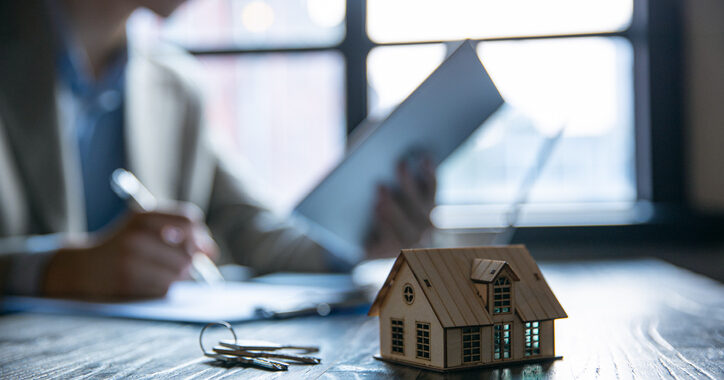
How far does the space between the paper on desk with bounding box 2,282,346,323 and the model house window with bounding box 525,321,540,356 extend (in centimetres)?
41

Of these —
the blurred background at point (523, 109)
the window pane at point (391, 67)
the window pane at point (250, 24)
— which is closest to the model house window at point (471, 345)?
the blurred background at point (523, 109)

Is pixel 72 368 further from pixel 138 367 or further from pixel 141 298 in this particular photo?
pixel 141 298

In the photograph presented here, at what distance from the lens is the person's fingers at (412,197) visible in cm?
116

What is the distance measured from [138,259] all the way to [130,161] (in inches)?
22.1

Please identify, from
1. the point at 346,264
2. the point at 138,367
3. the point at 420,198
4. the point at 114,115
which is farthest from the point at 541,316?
the point at 114,115

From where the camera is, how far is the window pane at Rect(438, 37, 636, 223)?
210 cm

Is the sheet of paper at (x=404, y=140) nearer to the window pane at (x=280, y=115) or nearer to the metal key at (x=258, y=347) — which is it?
the metal key at (x=258, y=347)

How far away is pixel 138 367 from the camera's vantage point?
0.57m

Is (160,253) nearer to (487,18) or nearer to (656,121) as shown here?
(487,18)

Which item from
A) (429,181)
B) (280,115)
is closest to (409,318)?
(429,181)

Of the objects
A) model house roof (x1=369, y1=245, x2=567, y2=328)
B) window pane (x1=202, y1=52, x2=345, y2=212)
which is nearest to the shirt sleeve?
model house roof (x1=369, y1=245, x2=567, y2=328)

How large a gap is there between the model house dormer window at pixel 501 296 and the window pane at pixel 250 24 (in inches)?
69.5

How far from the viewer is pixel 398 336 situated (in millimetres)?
560

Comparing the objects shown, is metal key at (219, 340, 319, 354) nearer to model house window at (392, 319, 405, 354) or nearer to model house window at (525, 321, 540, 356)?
model house window at (392, 319, 405, 354)
